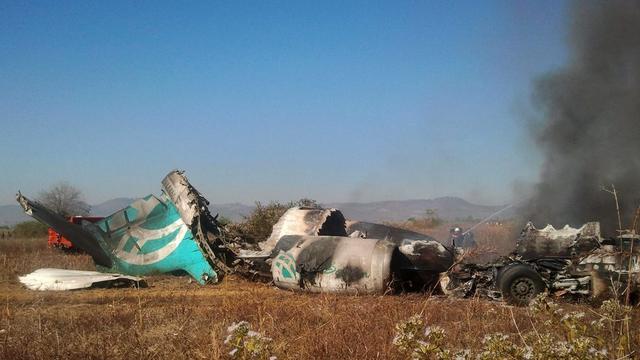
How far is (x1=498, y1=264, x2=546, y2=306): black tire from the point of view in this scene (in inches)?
390

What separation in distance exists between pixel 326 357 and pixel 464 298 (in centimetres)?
624

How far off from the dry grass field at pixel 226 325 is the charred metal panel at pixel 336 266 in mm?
370

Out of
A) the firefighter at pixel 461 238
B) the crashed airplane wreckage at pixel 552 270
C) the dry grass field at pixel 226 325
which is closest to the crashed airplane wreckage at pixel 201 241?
the crashed airplane wreckage at pixel 552 270

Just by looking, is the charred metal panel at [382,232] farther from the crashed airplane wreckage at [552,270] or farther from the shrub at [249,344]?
the shrub at [249,344]

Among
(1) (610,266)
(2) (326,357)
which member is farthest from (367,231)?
(2) (326,357)

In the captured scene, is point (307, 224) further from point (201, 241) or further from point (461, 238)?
point (461, 238)

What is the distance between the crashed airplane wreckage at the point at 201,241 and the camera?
37.7ft

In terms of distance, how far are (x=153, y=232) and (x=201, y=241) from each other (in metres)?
1.64

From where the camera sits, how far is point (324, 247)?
1100 centimetres

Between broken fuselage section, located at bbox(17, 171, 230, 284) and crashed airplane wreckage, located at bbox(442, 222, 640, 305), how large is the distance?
647 cm

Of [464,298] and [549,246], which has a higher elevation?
[549,246]

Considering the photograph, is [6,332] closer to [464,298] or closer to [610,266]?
[464,298]

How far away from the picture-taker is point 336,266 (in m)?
10.6

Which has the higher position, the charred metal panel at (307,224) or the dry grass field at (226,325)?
the charred metal panel at (307,224)
